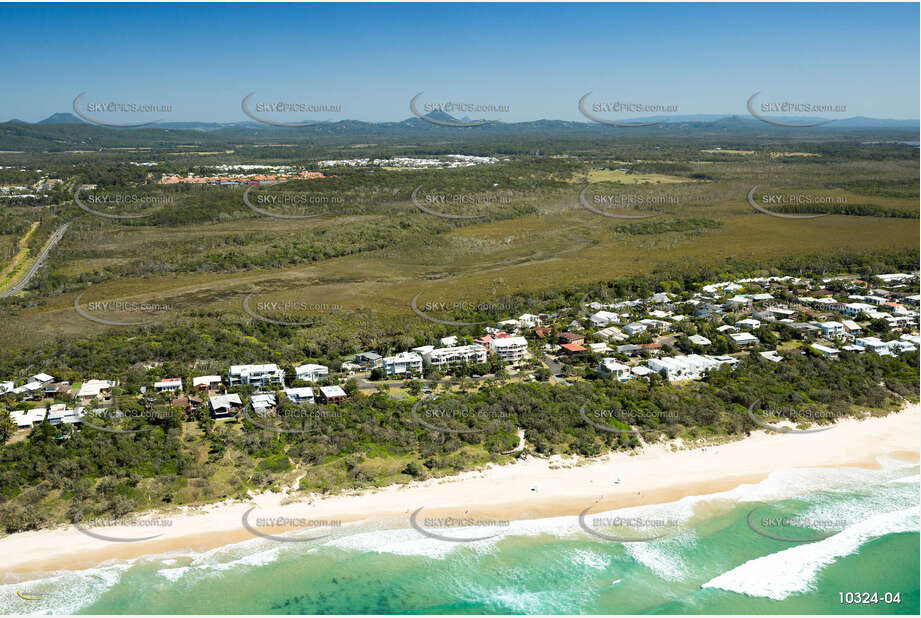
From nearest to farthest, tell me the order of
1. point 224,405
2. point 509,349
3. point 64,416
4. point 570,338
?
point 64,416, point 224,405, point 509,349, point 570,338

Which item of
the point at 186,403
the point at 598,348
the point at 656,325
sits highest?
the point at 656,325

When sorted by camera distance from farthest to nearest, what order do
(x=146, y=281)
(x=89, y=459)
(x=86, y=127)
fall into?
(x=86, y=127), (x=146, y=281), (x=89, y=459)

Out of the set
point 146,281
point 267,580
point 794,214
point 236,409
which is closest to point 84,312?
point 146,281

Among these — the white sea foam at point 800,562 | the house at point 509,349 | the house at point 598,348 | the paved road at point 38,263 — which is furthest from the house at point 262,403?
the paved road at point 38,263

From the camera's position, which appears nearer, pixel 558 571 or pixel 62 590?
pixel 62 590

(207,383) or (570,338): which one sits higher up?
(570,338)

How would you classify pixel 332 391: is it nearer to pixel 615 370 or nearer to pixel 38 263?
pixel 615 370

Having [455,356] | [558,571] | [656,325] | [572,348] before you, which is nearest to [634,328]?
[656,325]

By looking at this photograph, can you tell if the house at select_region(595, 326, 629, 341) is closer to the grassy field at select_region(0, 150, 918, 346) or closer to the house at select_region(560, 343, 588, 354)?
the house at select_region(560, 343, 588, 354)

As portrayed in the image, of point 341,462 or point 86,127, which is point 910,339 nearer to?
point 341,462
